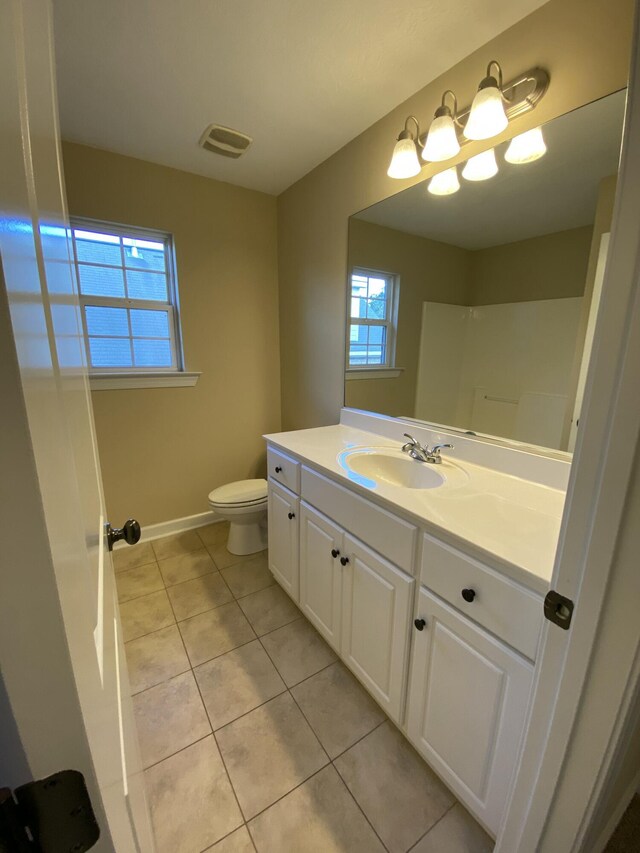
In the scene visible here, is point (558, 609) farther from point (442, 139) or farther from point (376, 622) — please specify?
point (442, 139)

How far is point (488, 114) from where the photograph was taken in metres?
1.12

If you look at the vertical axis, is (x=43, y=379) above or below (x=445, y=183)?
below

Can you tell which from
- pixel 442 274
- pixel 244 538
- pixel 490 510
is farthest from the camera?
pixel 244 538

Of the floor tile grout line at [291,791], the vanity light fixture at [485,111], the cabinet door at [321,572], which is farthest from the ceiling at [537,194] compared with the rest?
the floor tile grout line at [291,791]

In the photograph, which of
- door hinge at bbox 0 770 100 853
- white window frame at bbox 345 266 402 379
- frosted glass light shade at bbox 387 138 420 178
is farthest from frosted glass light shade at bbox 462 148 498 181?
door hinge at bbox 0 770 100 853

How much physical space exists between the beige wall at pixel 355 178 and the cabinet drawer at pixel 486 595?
4.16 feet

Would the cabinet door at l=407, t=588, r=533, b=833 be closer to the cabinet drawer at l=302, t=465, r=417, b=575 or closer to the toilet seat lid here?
the cabinet drawer at l=302, t=465, r=417, b=575

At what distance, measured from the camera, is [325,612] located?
1486 millimetres

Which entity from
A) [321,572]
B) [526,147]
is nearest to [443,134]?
[526,147]

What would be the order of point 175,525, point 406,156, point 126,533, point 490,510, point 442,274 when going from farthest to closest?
point 175,525 → point 442,274 → point 406,156 → point 490,510 → point 126,533

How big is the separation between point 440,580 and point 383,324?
4.24 ft

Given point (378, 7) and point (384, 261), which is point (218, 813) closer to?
point (384, 261)

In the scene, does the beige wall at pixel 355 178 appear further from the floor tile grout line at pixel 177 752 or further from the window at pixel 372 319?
the floor tile grout line at pixel 177 752

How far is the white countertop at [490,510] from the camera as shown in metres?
0.81
